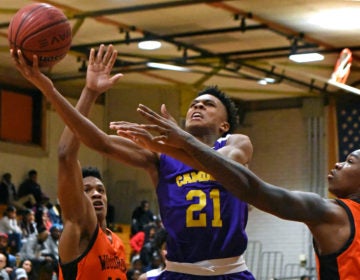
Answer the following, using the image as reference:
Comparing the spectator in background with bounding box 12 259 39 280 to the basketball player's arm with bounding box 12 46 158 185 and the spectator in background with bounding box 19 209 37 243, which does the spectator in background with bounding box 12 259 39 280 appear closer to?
the spectator in background with bounding box 19 209 37 243

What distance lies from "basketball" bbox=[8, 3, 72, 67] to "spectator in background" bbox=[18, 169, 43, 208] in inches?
554

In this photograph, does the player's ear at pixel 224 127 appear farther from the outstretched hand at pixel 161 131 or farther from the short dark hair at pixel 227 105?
the outstretched hand at pixel 161 131

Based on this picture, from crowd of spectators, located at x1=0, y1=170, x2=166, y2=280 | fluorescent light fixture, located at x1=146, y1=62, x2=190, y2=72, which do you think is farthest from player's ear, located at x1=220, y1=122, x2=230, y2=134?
fluorescent light fixture, located at x1=146, y1=62, x2=190, y2=72

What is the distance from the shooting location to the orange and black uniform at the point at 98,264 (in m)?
5.55

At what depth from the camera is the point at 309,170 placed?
75.2 ft

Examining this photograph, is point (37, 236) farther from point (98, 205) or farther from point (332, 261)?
point (332, 261)

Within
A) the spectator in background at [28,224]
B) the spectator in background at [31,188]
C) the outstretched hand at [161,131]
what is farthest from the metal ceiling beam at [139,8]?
the outstretched hand at [161,131]

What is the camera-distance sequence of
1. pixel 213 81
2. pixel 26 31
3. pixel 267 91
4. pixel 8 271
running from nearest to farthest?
pixel 26 31 → pixel 8 271 → pixel 213 81 → pixel 267 91

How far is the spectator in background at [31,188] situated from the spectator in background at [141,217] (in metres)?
2.31

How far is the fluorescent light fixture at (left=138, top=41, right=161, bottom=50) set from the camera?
1775 cm

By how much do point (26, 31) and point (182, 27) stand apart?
39.2 ft

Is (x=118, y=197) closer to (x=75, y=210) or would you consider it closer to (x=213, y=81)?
(x=213, y=81)

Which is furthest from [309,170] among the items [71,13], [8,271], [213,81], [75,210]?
[75,210]

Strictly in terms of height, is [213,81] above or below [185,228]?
above
